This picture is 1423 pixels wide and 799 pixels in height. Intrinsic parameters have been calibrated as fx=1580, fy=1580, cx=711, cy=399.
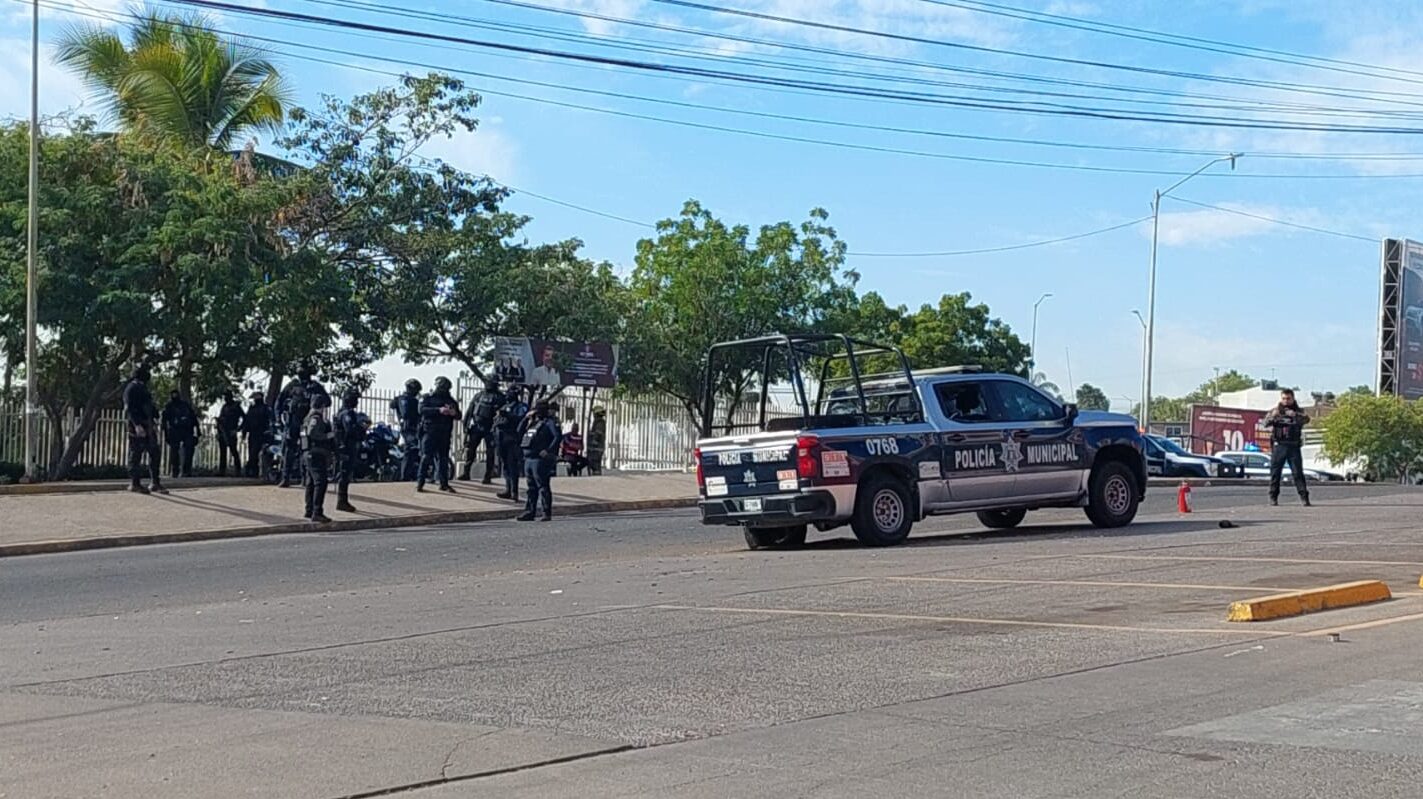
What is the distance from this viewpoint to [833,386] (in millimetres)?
18375

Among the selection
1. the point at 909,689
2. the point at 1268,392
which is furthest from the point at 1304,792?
the point at 1268,392

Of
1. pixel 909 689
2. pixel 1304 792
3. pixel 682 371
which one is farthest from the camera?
pixel 682 371

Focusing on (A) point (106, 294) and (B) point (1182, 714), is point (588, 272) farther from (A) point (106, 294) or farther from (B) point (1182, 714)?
(B) point (1182, 714)

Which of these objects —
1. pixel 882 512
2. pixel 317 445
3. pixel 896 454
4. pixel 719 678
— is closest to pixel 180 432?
pixel 317 445

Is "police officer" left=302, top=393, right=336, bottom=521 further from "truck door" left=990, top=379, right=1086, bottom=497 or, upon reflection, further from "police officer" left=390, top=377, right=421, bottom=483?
"truck door" left=990, top=379, right=1086, bottom=497

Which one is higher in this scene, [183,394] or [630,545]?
[183,394]

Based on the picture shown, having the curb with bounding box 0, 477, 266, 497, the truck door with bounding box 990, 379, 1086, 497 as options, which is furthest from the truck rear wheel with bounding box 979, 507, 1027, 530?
the curb with bounding box 0, 477, 266, 497

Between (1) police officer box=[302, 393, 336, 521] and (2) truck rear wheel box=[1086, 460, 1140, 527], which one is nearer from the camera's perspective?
(2) truck rear wheel box=[1086, 460, 1140, 527]

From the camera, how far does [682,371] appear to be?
142ft

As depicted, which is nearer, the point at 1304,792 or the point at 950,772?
the point at 1304,792

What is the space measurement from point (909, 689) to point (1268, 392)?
10489 cm

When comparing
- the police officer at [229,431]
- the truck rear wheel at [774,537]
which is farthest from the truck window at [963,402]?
the police officer at [229,431]

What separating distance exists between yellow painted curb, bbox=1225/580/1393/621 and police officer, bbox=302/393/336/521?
12.5m

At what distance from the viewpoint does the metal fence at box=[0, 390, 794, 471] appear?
93.4 feet
